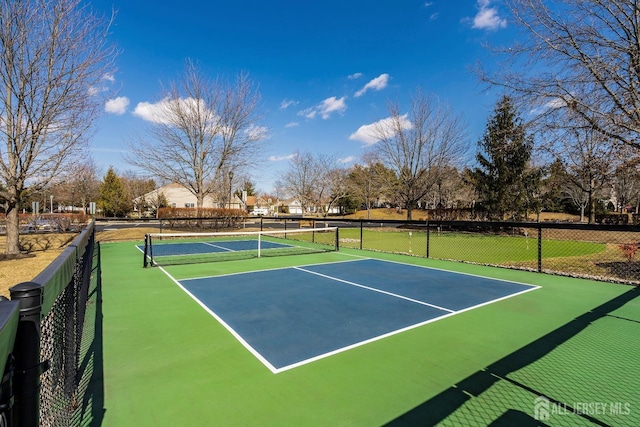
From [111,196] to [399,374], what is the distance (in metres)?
57.4

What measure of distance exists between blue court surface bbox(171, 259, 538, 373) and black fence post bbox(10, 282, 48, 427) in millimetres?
2784

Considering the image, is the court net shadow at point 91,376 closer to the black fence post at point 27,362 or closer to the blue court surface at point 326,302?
the blue court surface at point 326,302

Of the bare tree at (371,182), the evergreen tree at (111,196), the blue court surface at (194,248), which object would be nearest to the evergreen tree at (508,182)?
the bare tree at (371,182)

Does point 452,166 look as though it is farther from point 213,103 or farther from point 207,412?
point 207,412

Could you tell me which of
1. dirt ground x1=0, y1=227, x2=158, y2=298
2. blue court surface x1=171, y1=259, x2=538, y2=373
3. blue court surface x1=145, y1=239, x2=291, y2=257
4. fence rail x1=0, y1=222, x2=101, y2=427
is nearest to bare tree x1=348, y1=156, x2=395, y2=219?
blue court surface x1=145, y1=239, x2=291, y2=257

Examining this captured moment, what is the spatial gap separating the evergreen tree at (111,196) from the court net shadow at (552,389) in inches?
2262

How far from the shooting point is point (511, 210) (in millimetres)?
28922

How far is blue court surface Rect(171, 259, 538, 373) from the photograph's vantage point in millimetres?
4609

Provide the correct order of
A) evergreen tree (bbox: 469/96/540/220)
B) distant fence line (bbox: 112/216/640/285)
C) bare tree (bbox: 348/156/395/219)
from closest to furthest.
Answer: distant fence line (bbox: 112/216/640/285), evergreen tree (bbox: 469/96/540/220), bare tree (bbox: 348/156/395/219)

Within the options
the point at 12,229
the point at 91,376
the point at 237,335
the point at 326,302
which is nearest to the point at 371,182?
the point at 12,229

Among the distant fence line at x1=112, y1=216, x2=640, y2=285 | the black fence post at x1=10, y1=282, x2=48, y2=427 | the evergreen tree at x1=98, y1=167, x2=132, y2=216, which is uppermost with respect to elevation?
the evergreen tree at x1=98, y1=167, x2=132, y2=216

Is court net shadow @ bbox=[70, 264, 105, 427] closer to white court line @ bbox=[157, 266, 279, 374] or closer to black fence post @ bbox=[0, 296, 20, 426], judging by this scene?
white court line @ bbox=[157, 266, 279, 374]

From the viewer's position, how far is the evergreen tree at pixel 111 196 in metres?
50.7

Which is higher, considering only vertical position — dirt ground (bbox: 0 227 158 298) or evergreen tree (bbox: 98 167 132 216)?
evergreen tree (bbox: 98 167 132 216)
